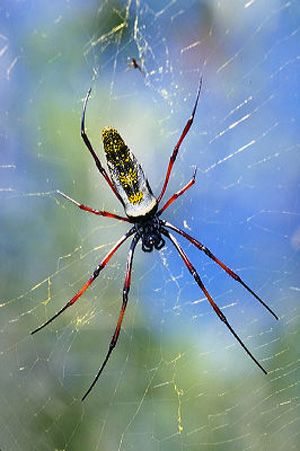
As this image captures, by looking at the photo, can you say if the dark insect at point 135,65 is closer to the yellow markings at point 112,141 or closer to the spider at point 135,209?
the spider at point 135,209

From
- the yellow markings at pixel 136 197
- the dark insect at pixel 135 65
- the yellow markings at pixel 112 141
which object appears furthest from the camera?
the dark insect at pixel 135 65

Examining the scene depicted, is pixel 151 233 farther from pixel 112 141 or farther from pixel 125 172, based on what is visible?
pixel 112 141

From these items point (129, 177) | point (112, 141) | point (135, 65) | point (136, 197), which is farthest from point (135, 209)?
point (135, 65)

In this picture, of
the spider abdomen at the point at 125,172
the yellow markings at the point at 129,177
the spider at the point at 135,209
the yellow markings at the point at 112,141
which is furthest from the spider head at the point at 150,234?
the yellow markings at the point at 112,141

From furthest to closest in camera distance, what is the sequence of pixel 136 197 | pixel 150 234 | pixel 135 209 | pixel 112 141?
pixel 150 234, pixel 135 209, pixel 136 197, pixel 112 141

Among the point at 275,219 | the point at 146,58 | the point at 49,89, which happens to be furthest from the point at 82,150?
the point at 275,219

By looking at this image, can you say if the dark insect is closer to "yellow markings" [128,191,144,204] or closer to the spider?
the spider

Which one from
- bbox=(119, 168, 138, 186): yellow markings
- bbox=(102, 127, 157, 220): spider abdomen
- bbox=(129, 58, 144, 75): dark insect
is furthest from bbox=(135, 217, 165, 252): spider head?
bbox=(129, 58, 144, 75): dark insect
